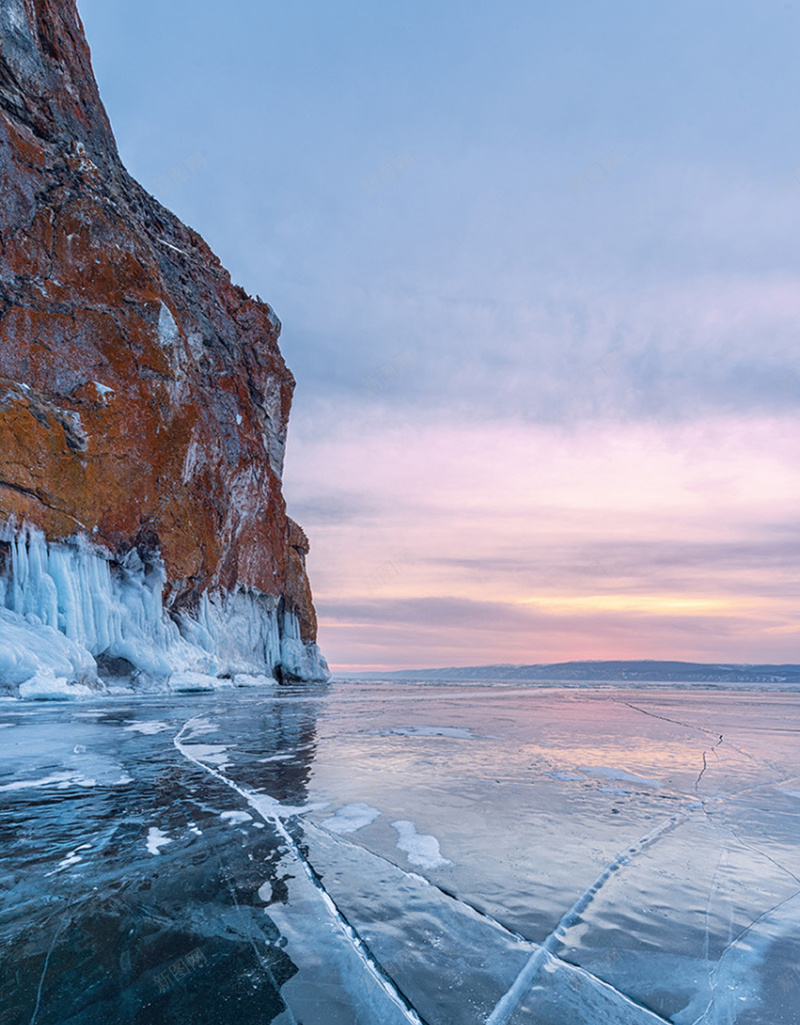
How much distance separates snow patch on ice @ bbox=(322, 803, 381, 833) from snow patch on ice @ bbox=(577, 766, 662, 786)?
3311 millimetres

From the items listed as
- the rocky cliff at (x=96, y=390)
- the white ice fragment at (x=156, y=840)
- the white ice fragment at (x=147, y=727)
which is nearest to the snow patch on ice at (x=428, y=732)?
the white ice fragment at (x=147, y=727)

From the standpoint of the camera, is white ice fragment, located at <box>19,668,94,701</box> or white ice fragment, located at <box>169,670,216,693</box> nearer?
white ice fragment, located at <box>19,668,94,701</box>

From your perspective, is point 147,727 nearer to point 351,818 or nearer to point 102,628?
point 351,818

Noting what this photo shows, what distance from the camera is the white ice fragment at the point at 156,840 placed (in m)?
3.69

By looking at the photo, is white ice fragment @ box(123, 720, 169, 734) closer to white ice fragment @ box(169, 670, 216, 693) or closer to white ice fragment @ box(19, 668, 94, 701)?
white ice fragment @ box(19, 668, 94, 701)

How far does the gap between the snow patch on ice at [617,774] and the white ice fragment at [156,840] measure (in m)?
5.03

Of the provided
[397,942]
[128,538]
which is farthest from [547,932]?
[128,538]

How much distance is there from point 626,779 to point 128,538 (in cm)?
2188

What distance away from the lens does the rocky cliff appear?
1883cm

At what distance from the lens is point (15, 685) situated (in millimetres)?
15445

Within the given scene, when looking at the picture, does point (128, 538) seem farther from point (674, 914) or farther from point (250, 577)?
point (674, 914)

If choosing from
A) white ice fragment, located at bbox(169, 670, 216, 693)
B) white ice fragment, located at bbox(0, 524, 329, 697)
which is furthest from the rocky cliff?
white ice fragment, located at bbox(169, 670, 216, 693)

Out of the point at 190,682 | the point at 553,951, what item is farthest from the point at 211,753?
the point at 190,682

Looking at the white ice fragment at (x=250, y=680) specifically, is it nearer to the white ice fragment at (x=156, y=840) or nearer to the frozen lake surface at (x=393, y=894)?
the frozen lake surface at (x=393, y=894)
